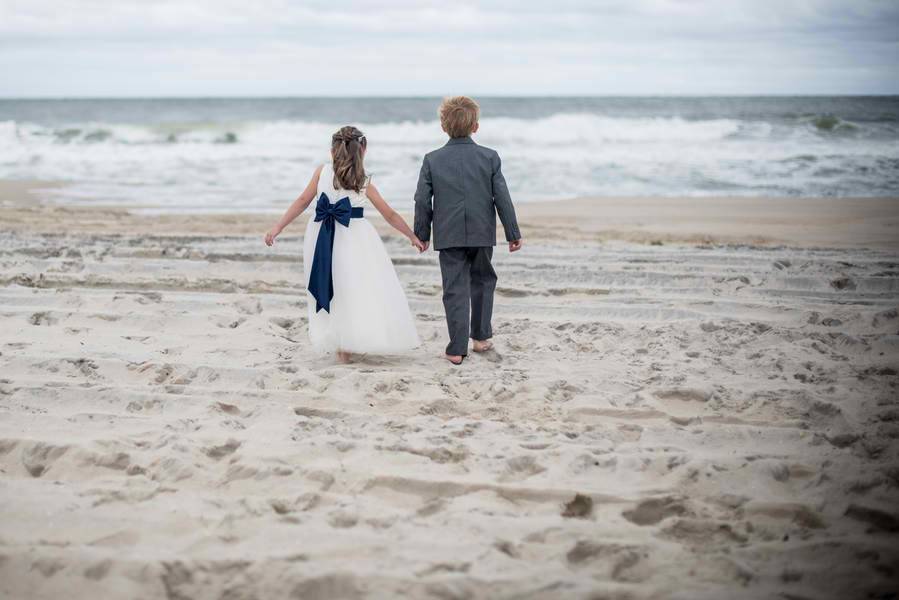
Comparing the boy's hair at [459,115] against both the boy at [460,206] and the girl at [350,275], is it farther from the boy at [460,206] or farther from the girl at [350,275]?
the girl at [350,275]

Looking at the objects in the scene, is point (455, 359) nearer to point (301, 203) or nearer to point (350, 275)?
point (350, 275)

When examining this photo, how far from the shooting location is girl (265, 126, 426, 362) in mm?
5012

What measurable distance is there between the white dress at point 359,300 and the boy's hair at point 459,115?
0.70 metres

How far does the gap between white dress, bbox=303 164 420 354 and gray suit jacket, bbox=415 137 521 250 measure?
42cm

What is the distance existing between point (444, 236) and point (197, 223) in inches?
274

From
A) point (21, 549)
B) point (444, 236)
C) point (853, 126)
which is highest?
point (853, 126)

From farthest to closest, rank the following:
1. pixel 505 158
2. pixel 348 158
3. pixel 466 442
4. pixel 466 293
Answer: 1. pixel 505 158
2. pixel 466 293
3. pixel 348 158
4. pixel 466 442

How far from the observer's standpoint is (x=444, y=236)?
516 centimetres

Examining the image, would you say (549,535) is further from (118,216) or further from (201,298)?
(118,216)

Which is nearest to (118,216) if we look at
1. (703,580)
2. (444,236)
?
(444,236)

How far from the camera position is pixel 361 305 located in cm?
504

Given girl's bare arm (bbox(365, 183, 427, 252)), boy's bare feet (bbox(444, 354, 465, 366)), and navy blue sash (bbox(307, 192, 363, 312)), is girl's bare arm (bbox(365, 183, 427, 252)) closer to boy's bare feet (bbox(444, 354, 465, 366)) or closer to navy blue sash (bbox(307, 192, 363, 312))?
navy blue sash (bbox(307, 192, 363, 312))

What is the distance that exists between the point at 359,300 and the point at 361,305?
0.03 m

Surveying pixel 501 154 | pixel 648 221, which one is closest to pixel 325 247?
pixel 648 221
